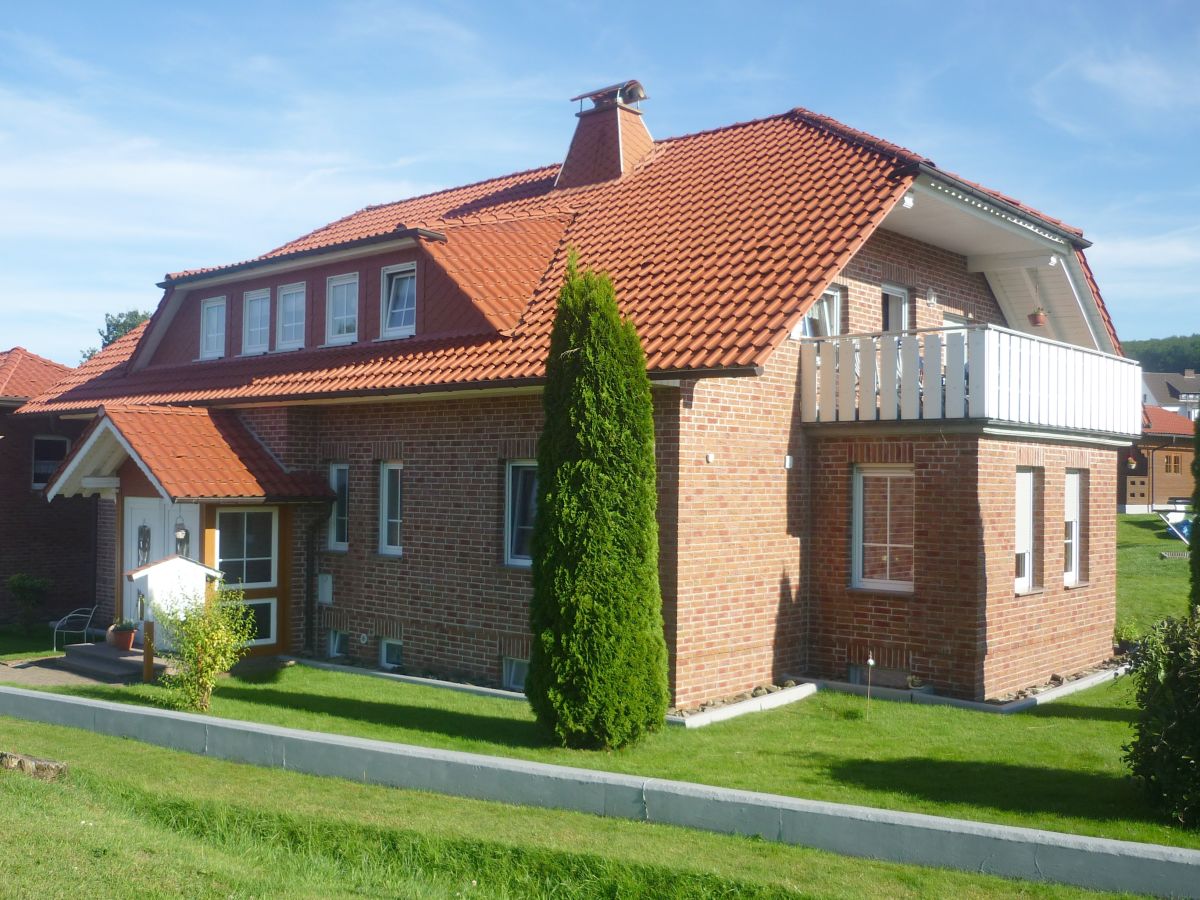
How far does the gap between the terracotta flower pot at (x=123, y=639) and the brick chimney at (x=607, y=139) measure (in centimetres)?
989

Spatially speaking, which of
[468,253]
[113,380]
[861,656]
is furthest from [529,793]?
[113,380]

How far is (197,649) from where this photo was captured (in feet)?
40.1

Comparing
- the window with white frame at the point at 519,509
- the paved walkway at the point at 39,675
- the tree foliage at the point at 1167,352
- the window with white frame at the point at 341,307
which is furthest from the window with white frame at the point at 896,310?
the tree foliage at the point at 1167,352

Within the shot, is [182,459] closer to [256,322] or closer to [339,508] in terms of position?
[339,508]

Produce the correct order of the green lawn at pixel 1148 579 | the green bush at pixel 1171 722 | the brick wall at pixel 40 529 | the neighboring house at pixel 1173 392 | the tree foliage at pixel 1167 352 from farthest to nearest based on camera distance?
the tree foliage at pixel 1167 352
the neighboring house at pixel 1173 392
the brick wall at pixel 40 529
the green lawn at pixel 1148 579
the green bush at pixel 1171 722

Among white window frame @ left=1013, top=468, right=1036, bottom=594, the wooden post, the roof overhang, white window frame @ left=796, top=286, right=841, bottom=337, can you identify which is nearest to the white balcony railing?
white window frame @ left=796, top=286, right=841, bottom=337

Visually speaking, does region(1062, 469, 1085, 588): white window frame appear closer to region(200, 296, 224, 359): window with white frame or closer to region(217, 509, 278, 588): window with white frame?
region(217, 509, 278, 588): window with white frame

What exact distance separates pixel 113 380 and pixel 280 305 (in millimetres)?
4481

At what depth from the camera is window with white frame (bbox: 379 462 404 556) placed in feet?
51.8

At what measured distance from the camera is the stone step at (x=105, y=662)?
1480 cm

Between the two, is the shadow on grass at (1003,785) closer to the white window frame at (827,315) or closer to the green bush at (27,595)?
the white window frame at (827,315)

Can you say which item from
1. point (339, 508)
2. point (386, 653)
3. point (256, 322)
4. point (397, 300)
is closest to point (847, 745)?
point (386, 653)

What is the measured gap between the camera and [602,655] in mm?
10461

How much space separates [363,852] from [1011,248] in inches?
509
